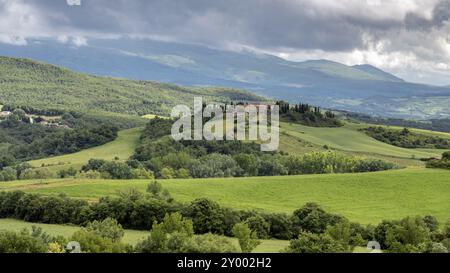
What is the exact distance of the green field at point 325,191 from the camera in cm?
11062

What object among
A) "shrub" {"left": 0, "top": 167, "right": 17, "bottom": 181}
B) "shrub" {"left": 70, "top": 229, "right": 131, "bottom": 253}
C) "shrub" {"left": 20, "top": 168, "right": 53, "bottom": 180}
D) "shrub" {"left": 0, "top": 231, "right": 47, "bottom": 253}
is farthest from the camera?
"shrub" {"left": 0, "top": 167, "right": 17, "bottom": 181}

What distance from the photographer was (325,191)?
126125 millimetres

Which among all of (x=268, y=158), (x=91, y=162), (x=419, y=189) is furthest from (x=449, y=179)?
(x=91, y=162)

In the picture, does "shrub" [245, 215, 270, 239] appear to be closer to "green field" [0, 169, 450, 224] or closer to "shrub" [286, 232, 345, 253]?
"green field" [0, 169, 450, 224]

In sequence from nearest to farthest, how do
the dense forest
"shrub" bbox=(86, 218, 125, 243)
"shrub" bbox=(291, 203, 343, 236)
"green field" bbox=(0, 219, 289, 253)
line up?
"shrub" bbox=(86, 218, 125, 243) < "green field" bbox=(0, 219, 289, 253) < "shrub" bbox=(291, 203, 343, 236) < the dense forest

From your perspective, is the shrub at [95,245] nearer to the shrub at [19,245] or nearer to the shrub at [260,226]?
the shrub at [19,245]

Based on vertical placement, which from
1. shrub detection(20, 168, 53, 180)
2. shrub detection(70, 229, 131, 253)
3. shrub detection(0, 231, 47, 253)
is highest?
shrub detection(0, 231, 47, 253)

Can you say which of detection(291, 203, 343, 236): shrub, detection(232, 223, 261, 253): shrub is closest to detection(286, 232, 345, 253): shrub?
detection(232, 223, 261, 253): shrub

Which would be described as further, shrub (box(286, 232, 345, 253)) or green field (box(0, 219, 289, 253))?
green field (box(0, 219, 289, 253))

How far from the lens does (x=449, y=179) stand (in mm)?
128750

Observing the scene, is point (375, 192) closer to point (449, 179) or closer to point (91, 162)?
point (449, 179)

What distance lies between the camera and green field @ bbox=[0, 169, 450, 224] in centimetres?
11062

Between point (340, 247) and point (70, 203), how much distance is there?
51985mm

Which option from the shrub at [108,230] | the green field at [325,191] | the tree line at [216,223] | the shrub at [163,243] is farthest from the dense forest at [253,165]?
the shrub at [163,243]
